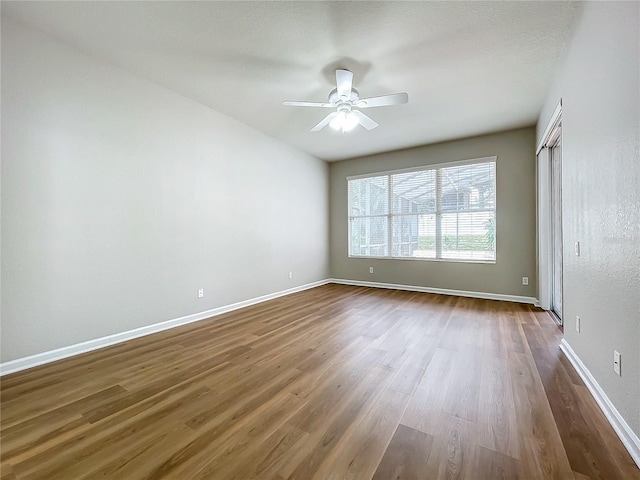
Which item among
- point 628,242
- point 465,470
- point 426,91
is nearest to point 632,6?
point 628,242

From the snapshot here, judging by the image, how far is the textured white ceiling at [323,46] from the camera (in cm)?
212

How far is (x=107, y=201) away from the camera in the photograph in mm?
2758

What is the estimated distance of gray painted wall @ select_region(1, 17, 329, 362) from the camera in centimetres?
224

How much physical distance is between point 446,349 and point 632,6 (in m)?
2.59

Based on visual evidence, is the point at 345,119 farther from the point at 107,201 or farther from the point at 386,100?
the point at 107,201

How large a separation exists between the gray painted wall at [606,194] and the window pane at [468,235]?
235 centimetres

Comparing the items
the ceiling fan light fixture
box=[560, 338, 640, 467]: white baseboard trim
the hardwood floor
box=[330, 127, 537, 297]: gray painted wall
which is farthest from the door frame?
the ceiling fan light fixture

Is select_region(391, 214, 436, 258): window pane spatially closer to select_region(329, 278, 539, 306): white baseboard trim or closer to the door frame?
select_region(329, 278, 539, 306): white baseboard trim

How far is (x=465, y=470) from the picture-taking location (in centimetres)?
123

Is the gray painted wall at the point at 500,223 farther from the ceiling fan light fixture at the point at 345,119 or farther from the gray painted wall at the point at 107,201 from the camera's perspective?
the gray painted wall at the point at 107,201

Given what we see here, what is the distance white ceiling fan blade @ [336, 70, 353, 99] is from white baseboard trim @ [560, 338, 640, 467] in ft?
10.2

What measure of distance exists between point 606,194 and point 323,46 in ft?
8.02

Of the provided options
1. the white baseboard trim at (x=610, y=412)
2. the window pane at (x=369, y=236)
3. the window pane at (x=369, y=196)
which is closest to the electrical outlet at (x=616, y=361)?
the white baseboard trim at (x=610, y=412)

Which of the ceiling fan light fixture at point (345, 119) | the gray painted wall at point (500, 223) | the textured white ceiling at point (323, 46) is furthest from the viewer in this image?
the gray painted wall at point (500, 223)
